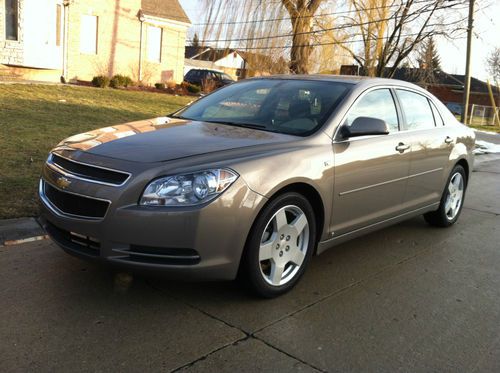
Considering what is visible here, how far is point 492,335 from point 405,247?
1.84 meters

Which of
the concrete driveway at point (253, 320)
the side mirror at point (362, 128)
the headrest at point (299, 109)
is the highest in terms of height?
the headrest at point (299, 109)

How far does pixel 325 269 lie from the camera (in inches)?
179

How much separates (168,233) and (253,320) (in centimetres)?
84

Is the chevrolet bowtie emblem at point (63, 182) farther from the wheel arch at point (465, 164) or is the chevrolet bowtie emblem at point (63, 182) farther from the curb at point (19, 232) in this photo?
the wheel arch at point (465, 164)

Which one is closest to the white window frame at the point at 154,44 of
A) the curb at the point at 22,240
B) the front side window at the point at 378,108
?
the curb at the point at 22,240

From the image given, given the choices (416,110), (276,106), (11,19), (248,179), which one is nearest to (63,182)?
(248,179)

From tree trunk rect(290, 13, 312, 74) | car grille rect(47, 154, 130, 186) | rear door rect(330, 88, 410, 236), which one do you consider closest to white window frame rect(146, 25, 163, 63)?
tree trunk rect(290, 13, 312, 74)

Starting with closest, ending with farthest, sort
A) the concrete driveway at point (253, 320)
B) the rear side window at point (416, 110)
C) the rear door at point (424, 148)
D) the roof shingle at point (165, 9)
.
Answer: the concrete driveway at point (253, 320)
the rear door at point (424, 148)
the rear side window at point (416, 110)
the roof shingle at point (165, 9)

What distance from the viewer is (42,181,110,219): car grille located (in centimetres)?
331

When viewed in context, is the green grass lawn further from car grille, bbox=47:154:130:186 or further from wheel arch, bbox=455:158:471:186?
wheel arch, bbox=455:158:471:186

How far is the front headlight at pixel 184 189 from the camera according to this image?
3242mm

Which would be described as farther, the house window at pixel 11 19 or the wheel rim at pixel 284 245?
the house window at pixel 11 19

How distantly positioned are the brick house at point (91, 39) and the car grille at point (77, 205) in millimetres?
15577

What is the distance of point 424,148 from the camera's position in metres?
5.20
